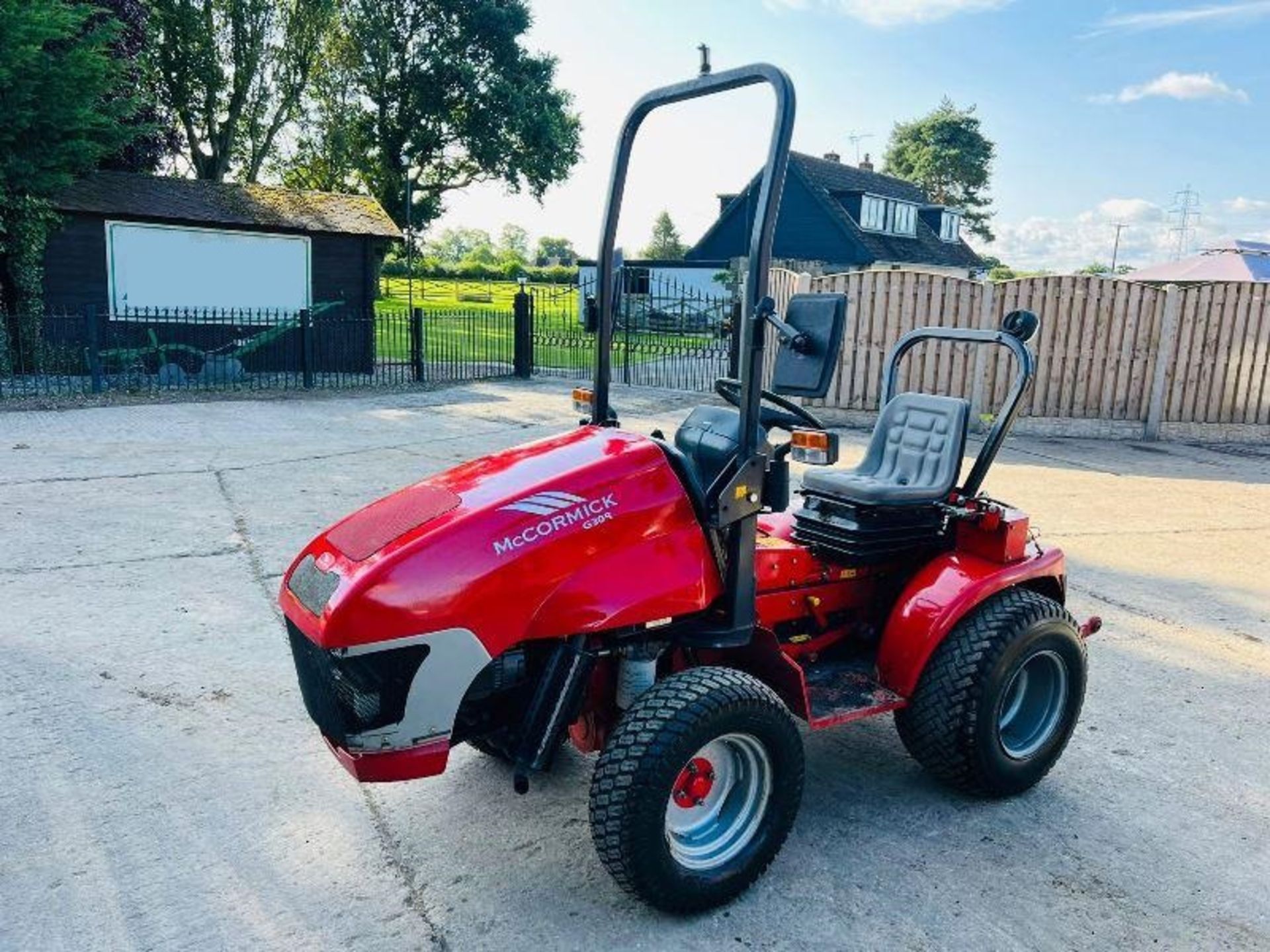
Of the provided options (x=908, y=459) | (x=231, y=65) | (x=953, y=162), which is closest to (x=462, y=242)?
(x=953, y=162)

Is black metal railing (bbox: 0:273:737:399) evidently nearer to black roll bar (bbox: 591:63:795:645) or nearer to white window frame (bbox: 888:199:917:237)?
black roll bar (bbox: 591:63:795:645)

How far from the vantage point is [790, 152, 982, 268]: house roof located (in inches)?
1296

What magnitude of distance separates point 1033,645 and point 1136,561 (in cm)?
347

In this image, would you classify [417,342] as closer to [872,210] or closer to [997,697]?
[997,697]

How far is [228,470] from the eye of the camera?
7926mm

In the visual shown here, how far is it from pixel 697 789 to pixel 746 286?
1368 mm

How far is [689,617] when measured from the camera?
2.77 meters

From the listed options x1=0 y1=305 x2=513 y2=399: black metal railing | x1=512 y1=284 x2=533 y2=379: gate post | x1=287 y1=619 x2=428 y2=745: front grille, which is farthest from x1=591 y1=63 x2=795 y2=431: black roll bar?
x1=512 y1=284 x2=533 y2=379: gate post

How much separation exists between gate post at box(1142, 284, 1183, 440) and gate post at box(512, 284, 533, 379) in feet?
29.5

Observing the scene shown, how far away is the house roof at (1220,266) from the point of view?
18.7 meters

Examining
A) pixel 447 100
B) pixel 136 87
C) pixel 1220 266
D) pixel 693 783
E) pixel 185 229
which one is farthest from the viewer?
pixel 447 100

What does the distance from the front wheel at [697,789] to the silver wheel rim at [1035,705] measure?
41.8 inches

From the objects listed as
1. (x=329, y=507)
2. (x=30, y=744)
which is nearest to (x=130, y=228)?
(x=329, y=507)

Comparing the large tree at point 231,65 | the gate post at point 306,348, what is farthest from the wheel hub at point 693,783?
the large tree at point 231,65
